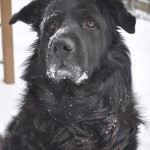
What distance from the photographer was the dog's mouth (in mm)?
3607

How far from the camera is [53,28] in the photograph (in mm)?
3896

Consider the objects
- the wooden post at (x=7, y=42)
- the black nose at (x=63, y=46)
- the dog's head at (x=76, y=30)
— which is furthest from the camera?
the wooden post at (x=7, y=42)

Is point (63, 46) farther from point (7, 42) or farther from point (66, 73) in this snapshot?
point (7, 42)

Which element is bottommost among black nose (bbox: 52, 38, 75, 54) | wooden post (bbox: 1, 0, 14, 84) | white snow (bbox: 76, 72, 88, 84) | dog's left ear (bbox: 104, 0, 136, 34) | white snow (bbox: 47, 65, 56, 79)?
wooden post (bbox: 1, 0, 14, 84)

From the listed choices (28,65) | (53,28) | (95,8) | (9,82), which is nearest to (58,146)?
(28,65)

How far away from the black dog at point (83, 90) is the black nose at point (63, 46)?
232 millimetres

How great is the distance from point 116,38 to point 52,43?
2.78 ft

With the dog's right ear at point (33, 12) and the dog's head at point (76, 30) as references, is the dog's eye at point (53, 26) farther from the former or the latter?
the dog's right ear at point (33, 12)

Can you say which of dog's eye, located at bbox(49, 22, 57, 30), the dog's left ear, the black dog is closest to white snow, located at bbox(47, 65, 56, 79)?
the black dog

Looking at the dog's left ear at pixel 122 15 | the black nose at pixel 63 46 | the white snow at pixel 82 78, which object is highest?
the dog's left ear at pixel 122 15

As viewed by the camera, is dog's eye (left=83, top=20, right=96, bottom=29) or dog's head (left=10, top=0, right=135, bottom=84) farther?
dog's eye (left=83, top=20, right=96, bottom=29)

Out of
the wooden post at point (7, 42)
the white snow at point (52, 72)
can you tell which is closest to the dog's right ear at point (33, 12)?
the white snow at point (52, 72)

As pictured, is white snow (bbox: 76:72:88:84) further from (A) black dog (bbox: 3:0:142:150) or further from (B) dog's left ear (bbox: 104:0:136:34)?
(B) dog's left ear (bbox: 104:0:136:34)

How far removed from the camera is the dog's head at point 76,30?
3.55 metres
